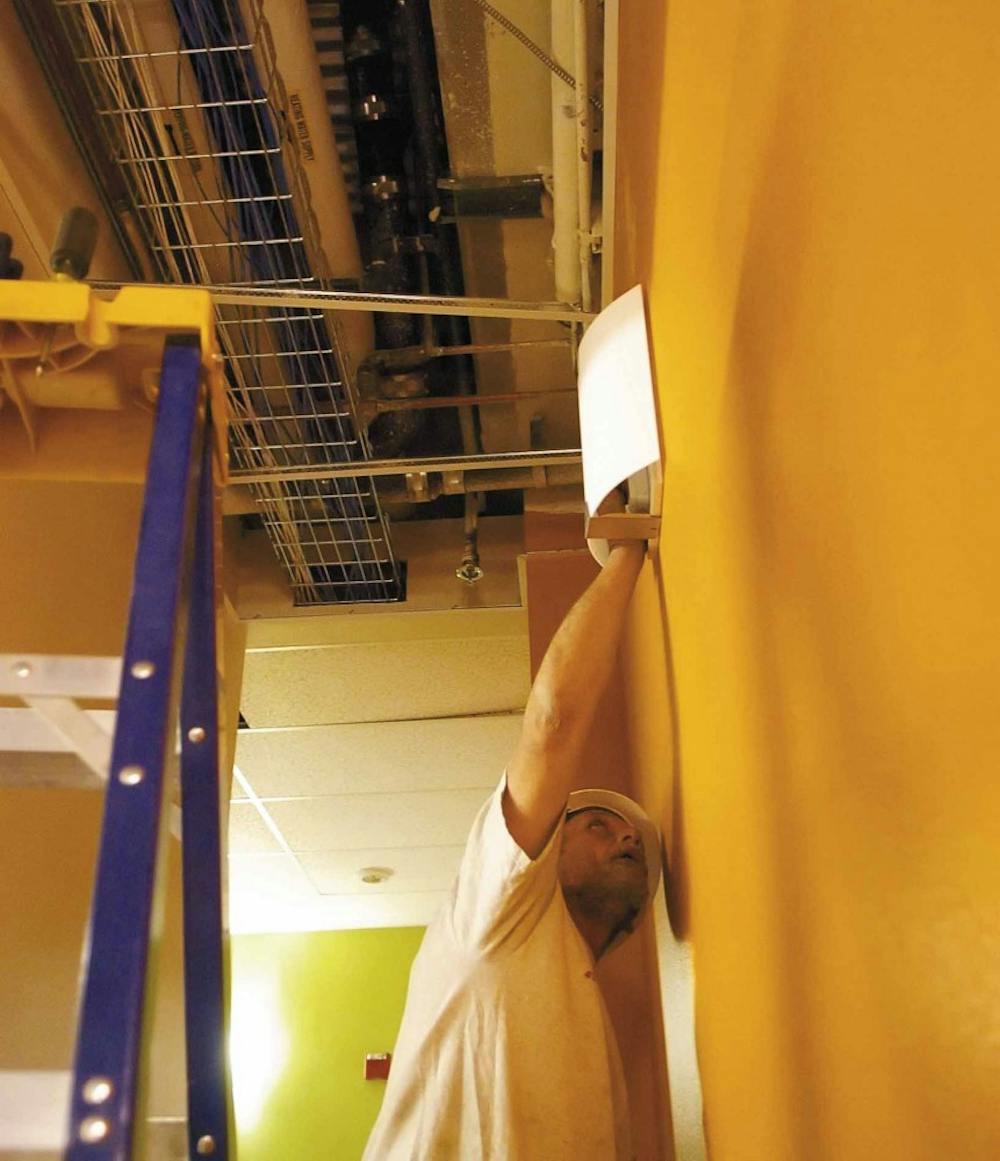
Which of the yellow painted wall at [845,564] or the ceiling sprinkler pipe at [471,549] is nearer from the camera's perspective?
the yellow painted wall at [845,564]

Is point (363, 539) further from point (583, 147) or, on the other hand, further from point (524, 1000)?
point (524, 1000)

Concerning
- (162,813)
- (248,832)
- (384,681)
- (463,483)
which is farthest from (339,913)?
(162,813)

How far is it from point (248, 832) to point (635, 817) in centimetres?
274

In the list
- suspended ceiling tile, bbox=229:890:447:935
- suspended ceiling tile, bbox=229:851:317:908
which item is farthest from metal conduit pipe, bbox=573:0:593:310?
suspended ceiling tile, bbox=229:890:447:935

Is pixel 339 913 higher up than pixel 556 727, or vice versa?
pixel 339 913

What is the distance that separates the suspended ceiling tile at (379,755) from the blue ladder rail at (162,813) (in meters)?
2.42

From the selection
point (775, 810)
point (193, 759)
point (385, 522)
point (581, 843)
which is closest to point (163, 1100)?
point (581, 843)

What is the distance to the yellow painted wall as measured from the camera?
1.45ft

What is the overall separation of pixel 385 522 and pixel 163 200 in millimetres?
932

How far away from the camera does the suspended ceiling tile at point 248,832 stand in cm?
380

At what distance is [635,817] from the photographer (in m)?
1.54

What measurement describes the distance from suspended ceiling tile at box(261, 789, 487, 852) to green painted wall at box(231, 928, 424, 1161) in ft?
1.81

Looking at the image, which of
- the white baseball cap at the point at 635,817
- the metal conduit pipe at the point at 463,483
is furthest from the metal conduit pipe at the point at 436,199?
the white baseball cap at the point at 635,817

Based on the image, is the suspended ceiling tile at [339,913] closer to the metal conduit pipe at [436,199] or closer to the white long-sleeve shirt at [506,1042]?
the metal conduit pipe at [436,199]
